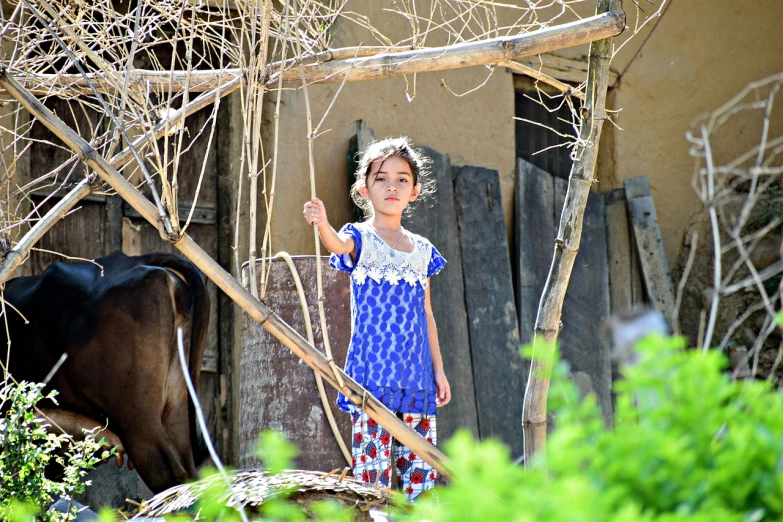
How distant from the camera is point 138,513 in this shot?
2416 millimetres

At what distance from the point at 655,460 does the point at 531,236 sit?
4.25 meters

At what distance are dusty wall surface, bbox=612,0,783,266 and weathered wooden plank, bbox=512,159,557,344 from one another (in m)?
0.56

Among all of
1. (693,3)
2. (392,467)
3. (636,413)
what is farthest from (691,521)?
(693,3)

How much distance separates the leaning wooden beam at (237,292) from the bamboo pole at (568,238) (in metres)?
0.28

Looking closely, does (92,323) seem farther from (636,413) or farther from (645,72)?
(645,72)

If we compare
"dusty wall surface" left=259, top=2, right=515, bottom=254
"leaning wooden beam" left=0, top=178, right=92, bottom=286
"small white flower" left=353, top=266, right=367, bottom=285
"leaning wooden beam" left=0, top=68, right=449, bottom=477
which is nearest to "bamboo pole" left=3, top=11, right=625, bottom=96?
"leaning wooden beam" left=0, top=68, right=449, bottom=477

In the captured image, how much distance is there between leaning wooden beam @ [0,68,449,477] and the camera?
221cm

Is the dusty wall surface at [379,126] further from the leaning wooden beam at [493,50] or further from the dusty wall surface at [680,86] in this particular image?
the leaning wooden beam at [493,50]

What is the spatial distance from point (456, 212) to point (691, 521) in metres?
4.08

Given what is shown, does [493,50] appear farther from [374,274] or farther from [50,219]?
[50,219]

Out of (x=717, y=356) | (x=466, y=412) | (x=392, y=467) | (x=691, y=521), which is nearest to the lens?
(x=691, y=521)

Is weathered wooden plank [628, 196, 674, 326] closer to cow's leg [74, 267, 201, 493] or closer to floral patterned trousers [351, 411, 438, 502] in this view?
floral patterned trousers [351, 411, 438, 502]

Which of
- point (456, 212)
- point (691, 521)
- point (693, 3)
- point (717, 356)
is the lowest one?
point (691, 521)

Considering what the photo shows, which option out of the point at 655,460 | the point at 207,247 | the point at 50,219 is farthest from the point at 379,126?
the point at 655,460
